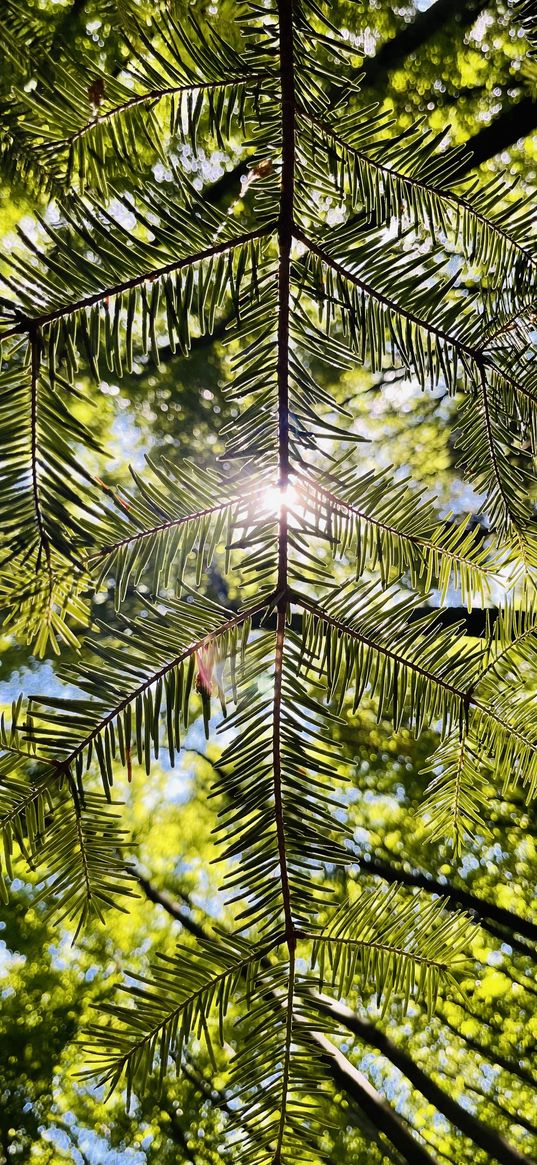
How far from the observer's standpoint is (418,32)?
1993mm

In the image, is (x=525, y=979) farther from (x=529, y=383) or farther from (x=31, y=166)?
(x=31, y=166)

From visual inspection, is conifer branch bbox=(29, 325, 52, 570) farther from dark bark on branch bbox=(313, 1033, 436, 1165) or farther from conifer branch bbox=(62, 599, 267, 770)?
dark bark on branch bbox=(313, 1033, 436, 1165)

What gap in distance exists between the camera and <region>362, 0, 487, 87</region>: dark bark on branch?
75.8 inches

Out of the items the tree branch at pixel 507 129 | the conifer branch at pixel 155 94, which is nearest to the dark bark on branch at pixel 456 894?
the conifer branch at pixel 155 94

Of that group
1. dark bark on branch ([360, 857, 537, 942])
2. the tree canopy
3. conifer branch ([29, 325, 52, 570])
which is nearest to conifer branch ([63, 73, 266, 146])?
the tree canopy

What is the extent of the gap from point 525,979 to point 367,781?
1145 millimetres

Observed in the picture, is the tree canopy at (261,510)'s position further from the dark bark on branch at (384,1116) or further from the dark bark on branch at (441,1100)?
the dark bark on branch at (384,1116)

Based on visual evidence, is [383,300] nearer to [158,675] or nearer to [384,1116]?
[158,675]

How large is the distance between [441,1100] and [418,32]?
12.5 ft

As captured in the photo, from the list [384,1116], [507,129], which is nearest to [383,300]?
[507,129]

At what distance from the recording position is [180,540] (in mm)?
Result: 441

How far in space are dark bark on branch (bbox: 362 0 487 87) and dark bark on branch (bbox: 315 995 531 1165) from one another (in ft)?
9.88

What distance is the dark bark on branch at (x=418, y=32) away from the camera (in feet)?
6.31

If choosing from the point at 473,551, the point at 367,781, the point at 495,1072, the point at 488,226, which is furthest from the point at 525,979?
the point at 488,226
